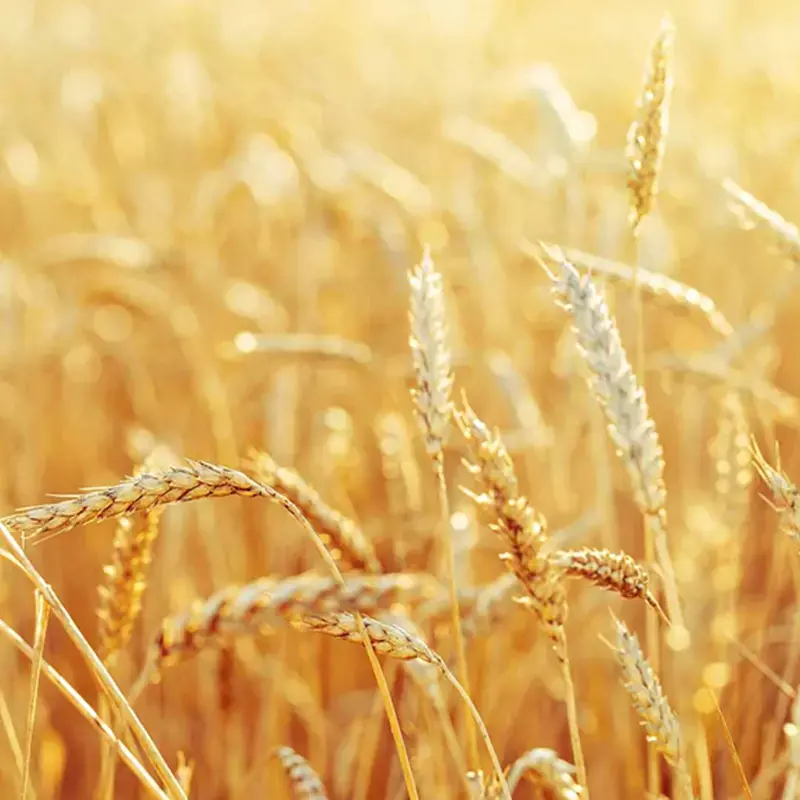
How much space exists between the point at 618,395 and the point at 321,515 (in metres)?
0.38

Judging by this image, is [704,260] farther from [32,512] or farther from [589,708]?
[32,512]

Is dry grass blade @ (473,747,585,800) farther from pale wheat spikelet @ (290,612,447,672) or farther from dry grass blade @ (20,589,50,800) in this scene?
dry grass blade @ (20,589,50,800)

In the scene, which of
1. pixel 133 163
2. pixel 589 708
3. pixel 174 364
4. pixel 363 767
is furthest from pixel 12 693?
pixel 133 163

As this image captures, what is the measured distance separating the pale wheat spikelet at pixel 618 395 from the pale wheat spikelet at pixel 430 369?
91 millimetres

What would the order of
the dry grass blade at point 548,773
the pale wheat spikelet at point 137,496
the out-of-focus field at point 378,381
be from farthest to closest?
the out-of-focus field at point 378,381 < the dry grass blade at point 548,773 < the pale wheat spikelet at point 137,496

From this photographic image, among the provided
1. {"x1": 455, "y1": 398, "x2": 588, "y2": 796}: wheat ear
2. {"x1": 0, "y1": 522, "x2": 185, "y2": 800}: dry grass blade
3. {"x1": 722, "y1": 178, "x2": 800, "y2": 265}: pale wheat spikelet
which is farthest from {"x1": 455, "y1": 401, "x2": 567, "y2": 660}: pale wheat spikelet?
{"x1": 722, "y1": 178, "x2": 800, "y2": 265}: pale wheat spikelet

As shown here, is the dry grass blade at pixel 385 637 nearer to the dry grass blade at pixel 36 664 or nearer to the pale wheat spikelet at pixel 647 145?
the dry grass blade at pixel 36 664

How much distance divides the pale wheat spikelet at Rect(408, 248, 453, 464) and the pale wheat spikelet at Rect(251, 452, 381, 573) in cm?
22

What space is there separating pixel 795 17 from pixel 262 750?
4475mm

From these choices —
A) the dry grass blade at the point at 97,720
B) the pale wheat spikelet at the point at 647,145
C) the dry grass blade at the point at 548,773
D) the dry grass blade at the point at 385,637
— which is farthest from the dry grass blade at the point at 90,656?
Answer: the pale wheat spikelet at the point at 647,145

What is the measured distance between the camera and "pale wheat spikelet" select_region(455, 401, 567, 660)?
0.70 m

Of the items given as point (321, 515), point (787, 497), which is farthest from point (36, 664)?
point (787, 497)

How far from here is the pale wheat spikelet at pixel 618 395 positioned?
0.70 metres

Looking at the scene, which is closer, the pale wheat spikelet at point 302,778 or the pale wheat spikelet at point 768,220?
the pale wheat spikelet at point 302,778
